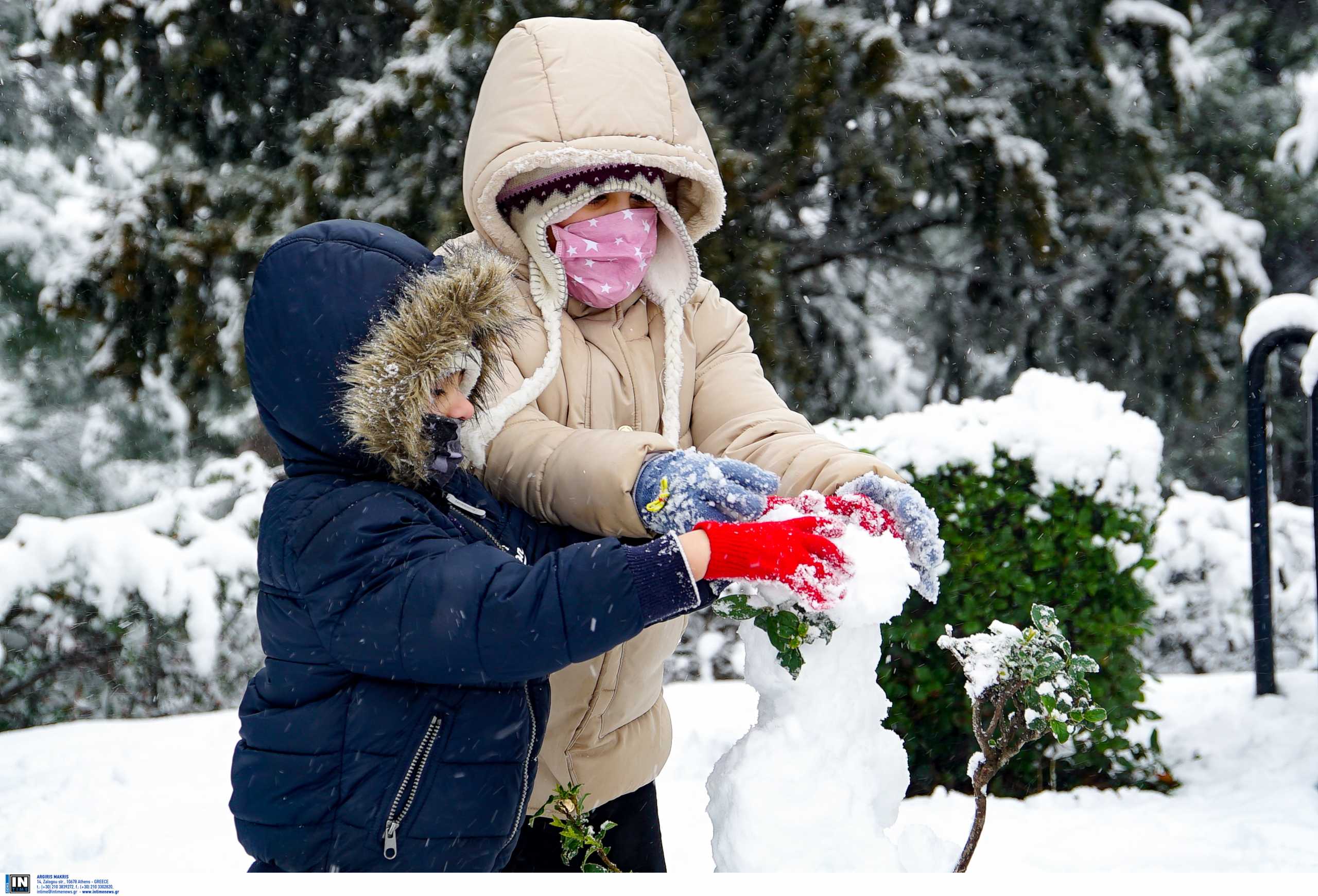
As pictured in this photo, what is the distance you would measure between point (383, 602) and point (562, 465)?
0.40 metres

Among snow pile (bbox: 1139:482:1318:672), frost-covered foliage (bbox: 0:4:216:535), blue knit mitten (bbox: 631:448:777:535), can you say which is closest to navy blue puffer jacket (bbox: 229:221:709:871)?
blue knit mitten (bbox: 631:448:777:535)

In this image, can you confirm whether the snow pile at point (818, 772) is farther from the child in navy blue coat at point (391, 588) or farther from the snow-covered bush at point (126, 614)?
the snow-covered bush at point (126, 614)

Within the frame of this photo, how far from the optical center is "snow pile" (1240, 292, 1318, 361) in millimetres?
4379

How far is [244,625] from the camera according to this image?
215 inches

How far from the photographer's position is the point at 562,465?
1738mm

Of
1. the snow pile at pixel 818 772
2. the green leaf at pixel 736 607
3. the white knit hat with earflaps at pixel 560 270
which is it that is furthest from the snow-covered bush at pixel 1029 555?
the green leaf at pixel 736 607

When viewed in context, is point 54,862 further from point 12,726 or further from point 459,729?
point 459,729

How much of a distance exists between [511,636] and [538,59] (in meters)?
1.06

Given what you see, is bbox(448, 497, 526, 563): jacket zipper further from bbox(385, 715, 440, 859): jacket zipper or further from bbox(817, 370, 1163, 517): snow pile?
bbox(817, 370, 1163, 517): snow pile

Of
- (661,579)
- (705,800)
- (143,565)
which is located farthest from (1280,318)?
(143,565)

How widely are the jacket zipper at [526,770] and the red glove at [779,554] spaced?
1.34ft

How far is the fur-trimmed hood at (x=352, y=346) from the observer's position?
1.55 m

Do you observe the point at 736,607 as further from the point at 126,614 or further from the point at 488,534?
the point at 126,614

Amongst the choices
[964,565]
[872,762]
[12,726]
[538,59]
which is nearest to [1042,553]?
[964,565]
